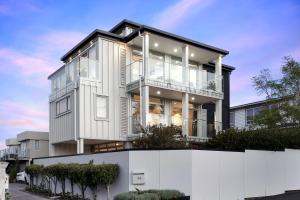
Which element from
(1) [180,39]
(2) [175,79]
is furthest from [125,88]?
(1) [180,39]

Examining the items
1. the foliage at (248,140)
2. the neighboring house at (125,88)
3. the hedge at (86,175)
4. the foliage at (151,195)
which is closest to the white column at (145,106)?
the neighboring house at (125,88)

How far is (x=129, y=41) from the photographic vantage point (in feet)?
79.9

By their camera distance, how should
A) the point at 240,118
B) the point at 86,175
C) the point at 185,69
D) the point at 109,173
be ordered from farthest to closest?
the point at 240,118, the point at 185,69, the point at 86,175, the point at 109,173

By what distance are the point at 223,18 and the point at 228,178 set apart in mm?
8893

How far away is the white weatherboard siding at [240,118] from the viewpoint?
1723 inches

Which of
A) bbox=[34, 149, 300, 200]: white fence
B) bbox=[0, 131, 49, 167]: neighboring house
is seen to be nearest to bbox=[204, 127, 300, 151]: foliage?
bbox=[34, 149, 300, 200]: white fence

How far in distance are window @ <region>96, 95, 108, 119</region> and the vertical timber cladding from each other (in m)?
0.18

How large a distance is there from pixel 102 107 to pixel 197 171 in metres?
10.0

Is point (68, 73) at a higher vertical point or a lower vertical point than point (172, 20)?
lower

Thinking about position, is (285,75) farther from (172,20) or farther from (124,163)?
(124,163)

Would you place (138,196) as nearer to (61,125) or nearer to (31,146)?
(61,125)

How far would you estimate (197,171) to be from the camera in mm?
14867

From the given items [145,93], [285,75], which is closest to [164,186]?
[145,93]

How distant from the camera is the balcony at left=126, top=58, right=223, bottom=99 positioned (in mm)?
23031
